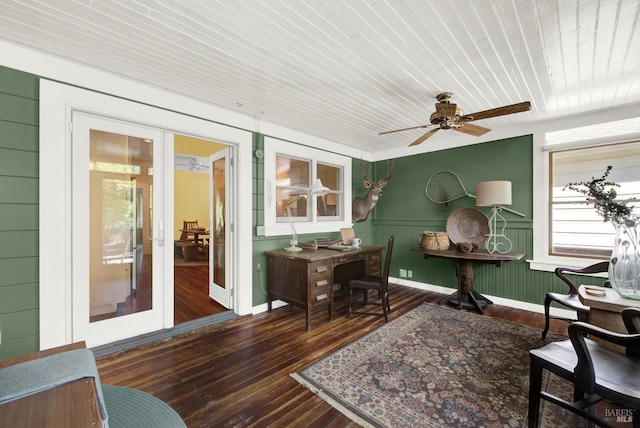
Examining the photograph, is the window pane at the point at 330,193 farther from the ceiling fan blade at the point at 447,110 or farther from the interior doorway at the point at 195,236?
the ceiling fan blade at the point at 447,110

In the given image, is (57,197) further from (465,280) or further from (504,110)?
(465,280)

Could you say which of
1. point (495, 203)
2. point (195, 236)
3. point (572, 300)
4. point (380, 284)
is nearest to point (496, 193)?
point (495, 203)

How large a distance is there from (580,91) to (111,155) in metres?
4.67

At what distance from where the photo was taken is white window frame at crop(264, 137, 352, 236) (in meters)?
3.68

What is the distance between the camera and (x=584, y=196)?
3381mm

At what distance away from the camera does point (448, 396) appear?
194 centimetres

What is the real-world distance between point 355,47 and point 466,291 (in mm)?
3416

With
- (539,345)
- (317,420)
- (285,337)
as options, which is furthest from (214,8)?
(539,345)

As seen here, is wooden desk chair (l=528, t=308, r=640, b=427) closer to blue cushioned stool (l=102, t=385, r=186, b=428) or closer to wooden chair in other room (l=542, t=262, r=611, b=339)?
wooden chair in other room (l=542, t=262, r=611, b=339)

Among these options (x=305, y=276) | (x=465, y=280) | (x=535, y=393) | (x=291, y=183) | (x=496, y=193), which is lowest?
(x=535, y=393)

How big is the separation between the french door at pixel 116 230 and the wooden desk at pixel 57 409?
189 centimetres

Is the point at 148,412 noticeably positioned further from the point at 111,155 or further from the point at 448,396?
the point at 111,155

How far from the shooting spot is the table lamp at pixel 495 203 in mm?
3434

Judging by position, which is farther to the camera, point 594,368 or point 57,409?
point 594,368
